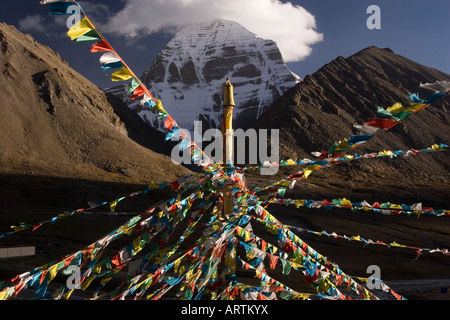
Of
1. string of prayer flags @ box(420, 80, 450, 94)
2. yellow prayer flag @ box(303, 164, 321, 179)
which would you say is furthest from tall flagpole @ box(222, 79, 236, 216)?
string of prayer flags @ box(420, 80, 450, 94)

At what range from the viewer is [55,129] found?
47188mm

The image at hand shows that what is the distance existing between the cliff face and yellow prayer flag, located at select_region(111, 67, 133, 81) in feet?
120

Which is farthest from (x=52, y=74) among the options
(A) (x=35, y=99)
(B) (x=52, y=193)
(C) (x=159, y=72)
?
(C) (x=159, y=72)

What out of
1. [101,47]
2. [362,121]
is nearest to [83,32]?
[101,47]

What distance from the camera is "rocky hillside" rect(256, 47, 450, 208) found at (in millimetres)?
50406

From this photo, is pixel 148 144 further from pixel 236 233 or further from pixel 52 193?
pixel 236 233

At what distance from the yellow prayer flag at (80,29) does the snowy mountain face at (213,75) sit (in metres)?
102

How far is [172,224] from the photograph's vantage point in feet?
14.2

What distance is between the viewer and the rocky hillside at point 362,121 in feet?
165

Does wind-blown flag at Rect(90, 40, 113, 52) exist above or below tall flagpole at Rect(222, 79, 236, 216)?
above

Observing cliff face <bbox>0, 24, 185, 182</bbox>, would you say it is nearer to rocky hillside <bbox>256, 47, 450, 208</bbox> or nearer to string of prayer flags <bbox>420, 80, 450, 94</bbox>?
rocky hillside <bbox>256, 47, 450, 208</bbox>

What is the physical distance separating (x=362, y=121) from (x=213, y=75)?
8385cm

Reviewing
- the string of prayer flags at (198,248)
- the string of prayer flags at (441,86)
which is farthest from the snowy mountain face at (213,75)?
the string of prayer flags at (441,86)

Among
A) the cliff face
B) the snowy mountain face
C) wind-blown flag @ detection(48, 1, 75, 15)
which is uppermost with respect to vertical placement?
the snowy mountain face
